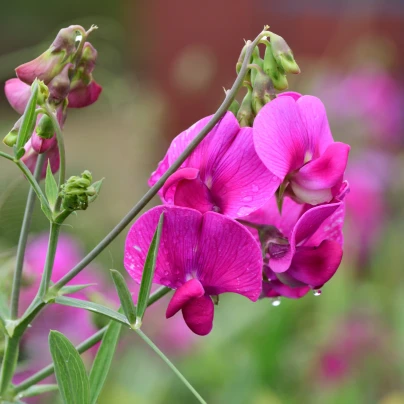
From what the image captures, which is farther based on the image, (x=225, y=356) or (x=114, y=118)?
(x=114, y=118)

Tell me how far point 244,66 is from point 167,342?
1272 millimetres

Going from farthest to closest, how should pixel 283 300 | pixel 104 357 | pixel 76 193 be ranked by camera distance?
1. pixel 283 300
2. pixel 104 357
3. pixel 76 193

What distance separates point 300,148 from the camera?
650 millimetres

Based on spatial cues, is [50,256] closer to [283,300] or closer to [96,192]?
[96,192]

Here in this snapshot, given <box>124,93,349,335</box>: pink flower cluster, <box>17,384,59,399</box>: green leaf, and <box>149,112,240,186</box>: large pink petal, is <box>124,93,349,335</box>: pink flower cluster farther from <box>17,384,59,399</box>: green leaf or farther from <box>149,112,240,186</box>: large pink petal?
<box>17,384,59,399</box>: green leaf

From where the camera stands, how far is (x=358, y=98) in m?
2.69

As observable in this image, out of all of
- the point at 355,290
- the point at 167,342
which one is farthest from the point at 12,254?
the point at 355,290

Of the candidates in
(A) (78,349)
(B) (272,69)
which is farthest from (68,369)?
(B) (272,69)

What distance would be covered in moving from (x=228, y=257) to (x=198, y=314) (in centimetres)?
6

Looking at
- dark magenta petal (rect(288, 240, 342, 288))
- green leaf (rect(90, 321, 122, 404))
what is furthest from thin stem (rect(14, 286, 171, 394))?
dark magenta petal (rect(288, 240, 342, 288))

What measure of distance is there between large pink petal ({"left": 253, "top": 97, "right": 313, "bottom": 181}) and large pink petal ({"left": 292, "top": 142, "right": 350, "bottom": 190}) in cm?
1

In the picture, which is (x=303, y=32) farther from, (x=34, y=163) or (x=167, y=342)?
(x=34, y=163)

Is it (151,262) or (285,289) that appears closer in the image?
(151,262)

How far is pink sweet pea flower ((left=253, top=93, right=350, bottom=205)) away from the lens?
601 mm
